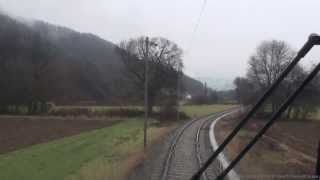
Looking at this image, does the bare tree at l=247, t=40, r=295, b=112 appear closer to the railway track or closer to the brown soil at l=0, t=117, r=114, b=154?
the brown soil at l=0, t=117, r=114, b=154

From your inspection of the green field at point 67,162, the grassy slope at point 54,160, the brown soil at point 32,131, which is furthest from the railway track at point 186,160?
the brown soil at point 32,131

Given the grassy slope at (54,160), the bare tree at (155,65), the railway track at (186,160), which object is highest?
the bare tree at (155,65)

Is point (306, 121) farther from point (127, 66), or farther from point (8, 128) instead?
point (8, 128)

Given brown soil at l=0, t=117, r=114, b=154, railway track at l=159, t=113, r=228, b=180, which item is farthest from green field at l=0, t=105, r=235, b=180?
brown soil at l=0, t=117, r=114, b=154

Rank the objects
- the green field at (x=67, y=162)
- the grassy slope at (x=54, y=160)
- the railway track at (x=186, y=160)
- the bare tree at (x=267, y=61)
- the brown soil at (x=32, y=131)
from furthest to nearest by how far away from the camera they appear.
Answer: the bare tree at (x=267, y=61)
the brown soil at (x=32, y=131)
the grassy slope at (x=54, y=160)
the green field at (x=67, y=162)
the railway track at (x=186, y=160)

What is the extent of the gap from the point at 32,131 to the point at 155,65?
33.6 m

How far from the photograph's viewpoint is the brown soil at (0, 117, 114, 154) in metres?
47.5

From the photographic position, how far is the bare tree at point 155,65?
8856cm

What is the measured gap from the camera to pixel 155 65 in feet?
293

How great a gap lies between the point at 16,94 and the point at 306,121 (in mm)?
56236

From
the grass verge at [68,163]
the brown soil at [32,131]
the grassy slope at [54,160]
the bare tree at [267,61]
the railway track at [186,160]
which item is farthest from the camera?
the bare tree at [267,61]

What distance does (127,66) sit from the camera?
8981 cm

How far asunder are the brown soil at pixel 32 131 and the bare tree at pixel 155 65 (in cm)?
1371

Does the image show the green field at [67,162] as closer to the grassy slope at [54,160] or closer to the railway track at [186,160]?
the grassy slope at [54,160]
